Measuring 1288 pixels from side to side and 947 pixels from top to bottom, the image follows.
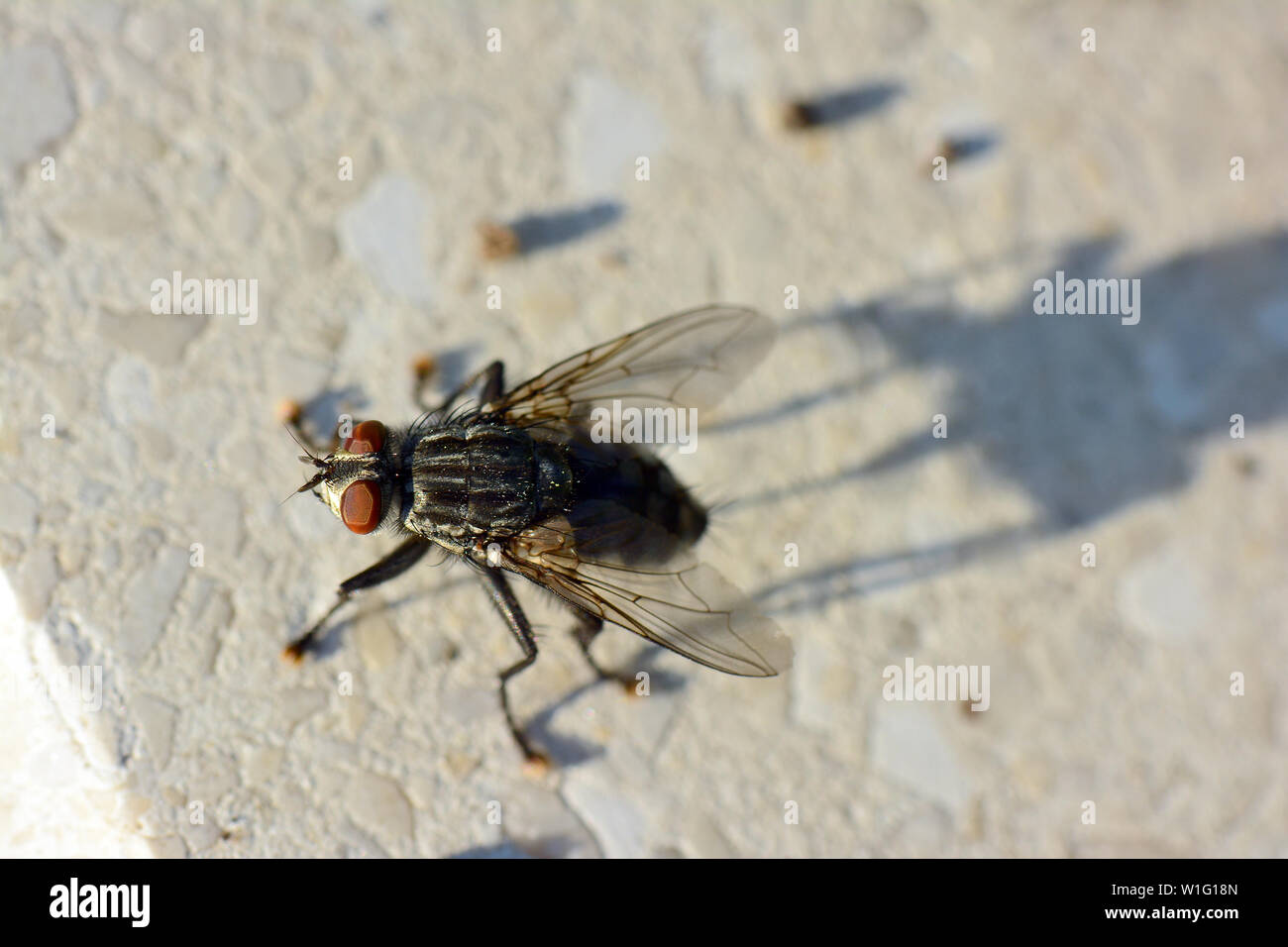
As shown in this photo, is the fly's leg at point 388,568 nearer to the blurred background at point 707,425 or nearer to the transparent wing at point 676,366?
the blurred background at point 707,425

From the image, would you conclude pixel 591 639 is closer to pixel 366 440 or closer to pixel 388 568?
pixel 388 568

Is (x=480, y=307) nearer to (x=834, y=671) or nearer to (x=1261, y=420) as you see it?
(x=834, y=671)

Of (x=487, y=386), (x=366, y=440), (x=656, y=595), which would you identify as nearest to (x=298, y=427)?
(x=366, y=440)

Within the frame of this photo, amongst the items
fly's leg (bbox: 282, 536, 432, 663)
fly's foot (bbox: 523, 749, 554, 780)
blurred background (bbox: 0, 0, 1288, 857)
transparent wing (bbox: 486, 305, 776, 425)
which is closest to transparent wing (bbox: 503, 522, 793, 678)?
fly's leg (bbox: 282, 536, 432, 663)

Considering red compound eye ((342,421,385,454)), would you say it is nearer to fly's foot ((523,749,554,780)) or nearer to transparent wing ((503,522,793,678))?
transparent wing ((503,522,793,678))

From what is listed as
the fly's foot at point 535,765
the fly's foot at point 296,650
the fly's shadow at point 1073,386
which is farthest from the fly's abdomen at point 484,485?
the fly's shadow at point 1073,386

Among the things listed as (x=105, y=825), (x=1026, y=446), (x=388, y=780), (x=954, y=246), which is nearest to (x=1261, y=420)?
(x=1026, y=446)
